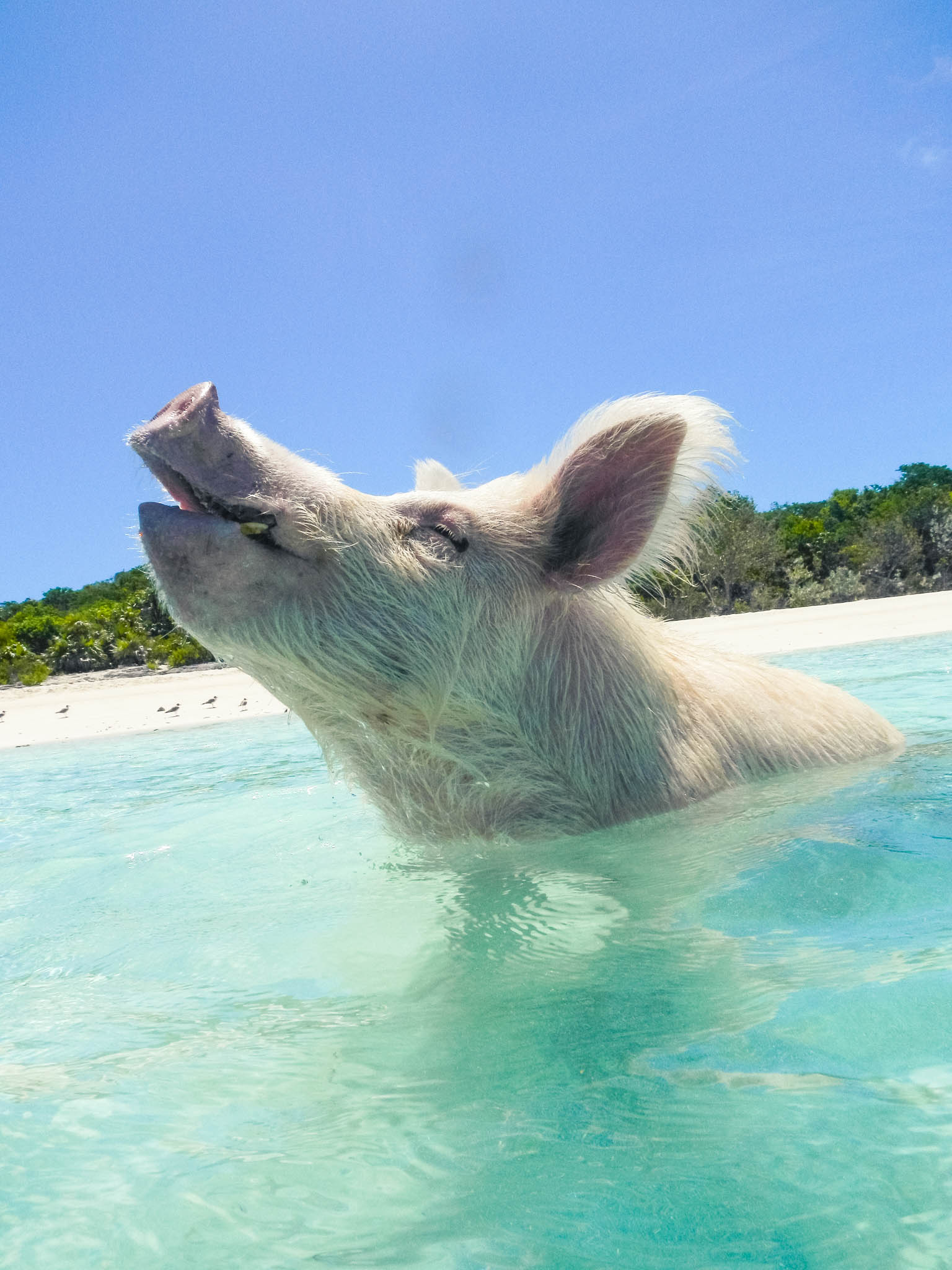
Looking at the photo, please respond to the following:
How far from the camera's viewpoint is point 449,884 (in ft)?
10.8

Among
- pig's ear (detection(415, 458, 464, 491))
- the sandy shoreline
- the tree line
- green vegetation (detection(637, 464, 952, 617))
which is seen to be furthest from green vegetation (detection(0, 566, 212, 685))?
pig's ear (detection(415, 458, 464, 491))

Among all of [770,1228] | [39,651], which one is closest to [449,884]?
[770,1228]

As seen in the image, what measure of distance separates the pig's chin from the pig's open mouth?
27 millimetres

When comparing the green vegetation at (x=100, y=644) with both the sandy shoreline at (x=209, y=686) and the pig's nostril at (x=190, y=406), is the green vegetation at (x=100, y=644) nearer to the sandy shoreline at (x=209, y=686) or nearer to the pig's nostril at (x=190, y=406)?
the sandy shoreline at (x=209, y=686)

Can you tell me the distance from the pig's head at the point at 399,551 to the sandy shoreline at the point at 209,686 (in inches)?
227

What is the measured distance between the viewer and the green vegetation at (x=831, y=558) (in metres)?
32.5

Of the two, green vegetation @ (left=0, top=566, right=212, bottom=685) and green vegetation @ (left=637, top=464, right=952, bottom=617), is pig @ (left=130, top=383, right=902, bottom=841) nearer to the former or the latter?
green vegetation @ (left=0, top=566, right=212, bottom=685)

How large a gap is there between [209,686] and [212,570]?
1639 centimetres

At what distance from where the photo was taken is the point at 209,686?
60.4ft

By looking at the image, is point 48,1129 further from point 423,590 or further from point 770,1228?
point 423,590

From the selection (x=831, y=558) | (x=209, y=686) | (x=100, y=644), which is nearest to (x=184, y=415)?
(x=209, y=686)

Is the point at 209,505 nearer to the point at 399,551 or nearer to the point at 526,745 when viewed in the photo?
the point at 399,551

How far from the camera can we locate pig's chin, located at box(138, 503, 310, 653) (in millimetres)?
2566

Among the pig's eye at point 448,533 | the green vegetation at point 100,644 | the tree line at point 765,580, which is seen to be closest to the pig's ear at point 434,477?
the pig's eye at point 448,533
